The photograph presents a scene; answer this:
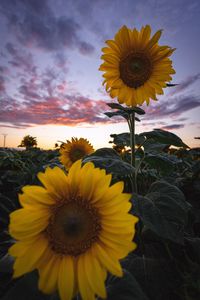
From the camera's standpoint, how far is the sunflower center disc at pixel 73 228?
4.53 ft

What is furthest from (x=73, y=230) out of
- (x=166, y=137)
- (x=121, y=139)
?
(x=121, y=139)

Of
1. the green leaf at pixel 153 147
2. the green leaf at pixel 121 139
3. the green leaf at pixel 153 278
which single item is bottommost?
the green leaf at pixel 153 278

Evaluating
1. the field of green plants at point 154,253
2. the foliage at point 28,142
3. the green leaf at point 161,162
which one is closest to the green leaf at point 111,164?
the field of green plants at point 154,253

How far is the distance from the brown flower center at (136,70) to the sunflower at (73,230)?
1704mm

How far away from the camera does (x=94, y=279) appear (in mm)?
1240

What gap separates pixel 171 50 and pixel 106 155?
4.20 feet

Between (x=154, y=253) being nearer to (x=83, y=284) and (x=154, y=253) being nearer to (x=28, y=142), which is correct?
(x=83, y=284)

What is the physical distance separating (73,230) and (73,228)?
1 centimetres

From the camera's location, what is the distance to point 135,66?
2770 mm

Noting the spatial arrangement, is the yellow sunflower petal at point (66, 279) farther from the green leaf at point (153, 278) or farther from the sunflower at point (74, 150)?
the sunflower at point (74, 150)

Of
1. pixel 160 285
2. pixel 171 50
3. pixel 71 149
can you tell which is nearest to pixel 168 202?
pixel 160 285

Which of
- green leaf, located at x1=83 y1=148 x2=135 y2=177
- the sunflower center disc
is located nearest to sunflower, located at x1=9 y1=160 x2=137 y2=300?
the sunflower center disc

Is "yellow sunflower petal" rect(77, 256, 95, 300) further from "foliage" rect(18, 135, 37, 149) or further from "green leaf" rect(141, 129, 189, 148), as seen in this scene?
"foliage" rect(18, 135, 37, 149)

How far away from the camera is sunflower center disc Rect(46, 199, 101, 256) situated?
138 cm
